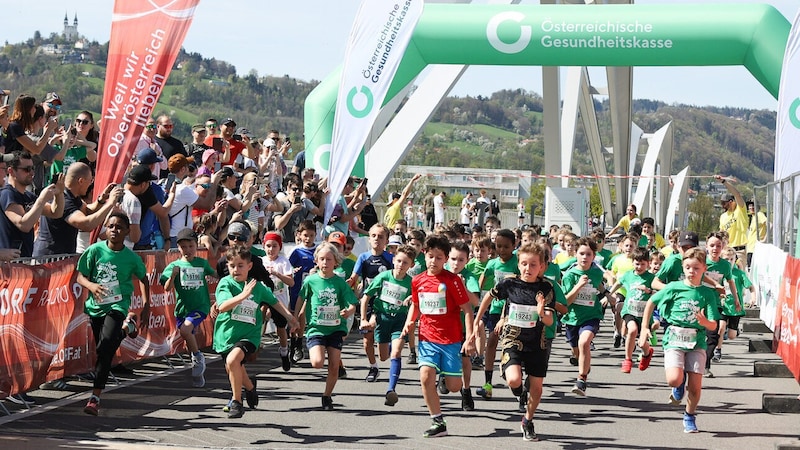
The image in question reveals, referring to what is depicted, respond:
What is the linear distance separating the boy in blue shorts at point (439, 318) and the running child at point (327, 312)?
975 millimetres

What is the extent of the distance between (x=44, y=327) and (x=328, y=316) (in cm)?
240

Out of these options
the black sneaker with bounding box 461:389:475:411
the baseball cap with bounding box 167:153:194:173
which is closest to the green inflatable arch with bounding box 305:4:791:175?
the baseball cap with bounding box 167:153:194:173

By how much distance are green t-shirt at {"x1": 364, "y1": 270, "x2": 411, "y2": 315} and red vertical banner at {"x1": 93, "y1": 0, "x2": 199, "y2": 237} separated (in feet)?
8.55

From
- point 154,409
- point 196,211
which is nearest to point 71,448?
point 154,409

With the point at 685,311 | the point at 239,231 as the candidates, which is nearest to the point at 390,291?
the point at 239,231

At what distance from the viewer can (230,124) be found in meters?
16.3

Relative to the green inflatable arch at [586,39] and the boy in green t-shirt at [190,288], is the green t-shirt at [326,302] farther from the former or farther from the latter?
the green inflatable arch at [586,39]

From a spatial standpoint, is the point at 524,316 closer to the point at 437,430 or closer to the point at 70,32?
the point at 437,430

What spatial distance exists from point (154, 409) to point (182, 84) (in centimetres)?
13595

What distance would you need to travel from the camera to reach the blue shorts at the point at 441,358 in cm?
845

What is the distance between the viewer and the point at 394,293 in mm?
10438

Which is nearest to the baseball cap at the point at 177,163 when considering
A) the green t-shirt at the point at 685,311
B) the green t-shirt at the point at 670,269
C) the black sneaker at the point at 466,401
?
the black sneaker at the point at 466,401

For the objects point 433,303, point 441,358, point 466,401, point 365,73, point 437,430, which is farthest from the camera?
point 365,73

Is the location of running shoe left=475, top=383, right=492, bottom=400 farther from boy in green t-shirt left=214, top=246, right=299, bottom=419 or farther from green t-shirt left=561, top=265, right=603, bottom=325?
boy in green t-shirt left=214, top=246, right=299, bottom=419
